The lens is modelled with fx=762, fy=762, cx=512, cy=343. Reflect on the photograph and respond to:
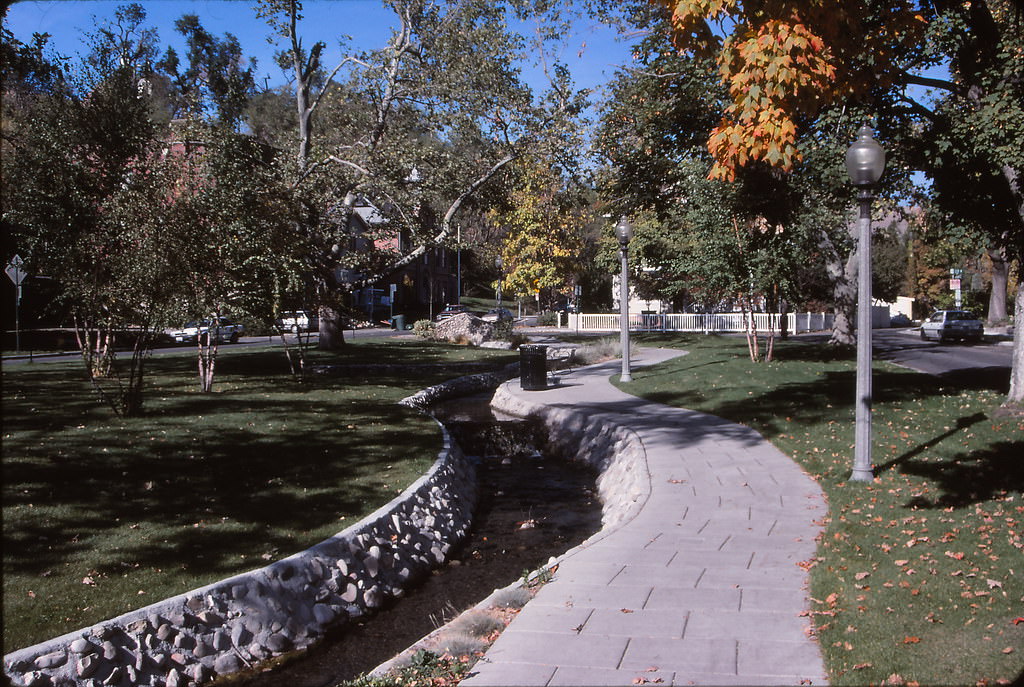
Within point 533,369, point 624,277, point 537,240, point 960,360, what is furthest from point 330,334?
point 960,360

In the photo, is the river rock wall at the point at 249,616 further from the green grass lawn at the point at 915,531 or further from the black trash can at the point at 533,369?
the black trash can at the point at 533,369

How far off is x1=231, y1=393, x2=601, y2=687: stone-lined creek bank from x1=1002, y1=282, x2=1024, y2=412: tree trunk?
21.9 feet

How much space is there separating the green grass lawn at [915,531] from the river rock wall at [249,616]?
3.85m

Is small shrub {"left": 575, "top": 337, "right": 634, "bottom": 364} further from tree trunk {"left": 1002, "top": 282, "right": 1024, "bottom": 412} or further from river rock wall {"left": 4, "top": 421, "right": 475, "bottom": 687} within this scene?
river rock wall {"left": 4, "top": 421, "right": 475, "bottom": 687}

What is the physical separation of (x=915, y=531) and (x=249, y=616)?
5.47m

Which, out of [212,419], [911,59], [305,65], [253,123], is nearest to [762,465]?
[911,59]

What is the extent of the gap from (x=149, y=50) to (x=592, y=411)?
61.2 feet

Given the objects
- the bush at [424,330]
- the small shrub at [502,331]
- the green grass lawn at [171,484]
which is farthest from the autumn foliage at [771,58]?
the bush at [424,330]

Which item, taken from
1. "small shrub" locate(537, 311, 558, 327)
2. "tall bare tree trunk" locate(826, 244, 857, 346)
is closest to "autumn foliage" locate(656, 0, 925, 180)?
"tall bare tree trunk" locate(826, 244, 857, 346)

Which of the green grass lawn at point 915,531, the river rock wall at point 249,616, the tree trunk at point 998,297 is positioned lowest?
the river rock wall at point 249,616

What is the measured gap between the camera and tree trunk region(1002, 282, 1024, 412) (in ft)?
38.8

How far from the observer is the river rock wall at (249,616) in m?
4.87

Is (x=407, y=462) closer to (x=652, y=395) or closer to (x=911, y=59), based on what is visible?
(x=652, y=395)

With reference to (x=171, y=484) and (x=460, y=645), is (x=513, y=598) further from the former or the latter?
(x=171, y=484)
